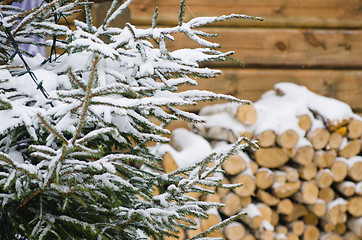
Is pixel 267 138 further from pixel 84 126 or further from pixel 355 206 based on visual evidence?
pixel 84 126

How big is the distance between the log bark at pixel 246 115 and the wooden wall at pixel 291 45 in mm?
419

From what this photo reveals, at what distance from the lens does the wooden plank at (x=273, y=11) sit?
3.61 metres

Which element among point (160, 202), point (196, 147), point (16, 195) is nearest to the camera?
point (16, 195)

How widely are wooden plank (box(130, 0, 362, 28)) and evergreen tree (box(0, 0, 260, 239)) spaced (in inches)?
87.9

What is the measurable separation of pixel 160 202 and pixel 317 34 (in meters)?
3.00

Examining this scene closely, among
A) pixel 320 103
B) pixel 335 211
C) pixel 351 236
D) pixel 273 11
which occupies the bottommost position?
pixel 351 236

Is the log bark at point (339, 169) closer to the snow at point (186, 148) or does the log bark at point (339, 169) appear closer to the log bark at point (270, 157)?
the log bark at point (270, 157)

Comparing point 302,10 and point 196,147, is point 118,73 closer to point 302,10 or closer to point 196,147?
point 196,147

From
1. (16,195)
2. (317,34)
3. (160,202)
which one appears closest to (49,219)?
(16,195)

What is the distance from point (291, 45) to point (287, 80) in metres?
0.30

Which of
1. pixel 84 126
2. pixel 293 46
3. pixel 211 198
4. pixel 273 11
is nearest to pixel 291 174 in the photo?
pixel 211 198

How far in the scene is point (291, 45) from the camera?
12.7ft

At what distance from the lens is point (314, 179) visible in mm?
3605

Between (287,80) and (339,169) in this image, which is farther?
(287,80)
